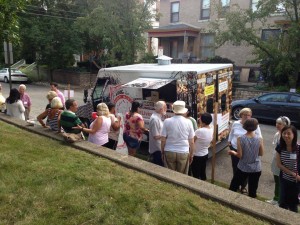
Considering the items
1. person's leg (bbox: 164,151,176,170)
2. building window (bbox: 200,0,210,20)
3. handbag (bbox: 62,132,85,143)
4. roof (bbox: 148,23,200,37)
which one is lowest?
person's leg (bbox: 164,151,176,170)

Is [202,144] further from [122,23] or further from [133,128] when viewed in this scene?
[122,23]

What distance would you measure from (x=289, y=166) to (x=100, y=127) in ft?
10.4

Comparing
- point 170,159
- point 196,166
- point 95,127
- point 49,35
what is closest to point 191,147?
point 170,159

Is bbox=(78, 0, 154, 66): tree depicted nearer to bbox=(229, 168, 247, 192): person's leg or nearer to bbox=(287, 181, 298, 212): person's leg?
bbox=(229, 168, 247, 192): person's leg

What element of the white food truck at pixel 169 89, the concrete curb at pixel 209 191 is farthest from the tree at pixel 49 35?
the concrete curb at pixel 209 191

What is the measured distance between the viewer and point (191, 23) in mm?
27641

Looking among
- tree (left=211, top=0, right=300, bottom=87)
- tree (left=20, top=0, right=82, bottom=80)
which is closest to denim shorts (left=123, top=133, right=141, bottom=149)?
tree (left=211, top=0, right=300, bottom=87)

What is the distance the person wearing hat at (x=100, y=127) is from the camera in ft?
17.6

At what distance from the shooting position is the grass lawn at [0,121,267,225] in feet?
10.6

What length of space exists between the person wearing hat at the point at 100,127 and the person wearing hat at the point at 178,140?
1.17 m

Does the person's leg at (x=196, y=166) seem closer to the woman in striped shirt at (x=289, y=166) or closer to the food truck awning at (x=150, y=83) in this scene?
the woman in striped shirt at (x=289, y=166)

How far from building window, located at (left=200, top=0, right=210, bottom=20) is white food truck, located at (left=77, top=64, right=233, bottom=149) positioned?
20018 millimetres

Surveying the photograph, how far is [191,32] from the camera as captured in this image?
26.4 m

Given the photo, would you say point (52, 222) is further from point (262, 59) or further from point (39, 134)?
point (262, 59)
